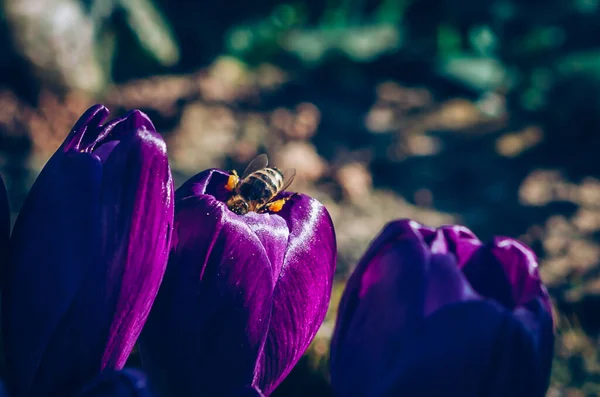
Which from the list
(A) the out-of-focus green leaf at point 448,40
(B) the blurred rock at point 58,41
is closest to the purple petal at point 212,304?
(B) the blurred rock at point 58,41

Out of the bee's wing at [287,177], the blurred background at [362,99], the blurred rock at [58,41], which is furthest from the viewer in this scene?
the blurred rock at [58,41]

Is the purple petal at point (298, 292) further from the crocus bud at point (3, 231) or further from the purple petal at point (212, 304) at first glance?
the crocus bud at point (3, 231)

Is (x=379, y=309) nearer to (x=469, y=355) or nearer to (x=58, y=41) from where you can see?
(x=469, y=355)

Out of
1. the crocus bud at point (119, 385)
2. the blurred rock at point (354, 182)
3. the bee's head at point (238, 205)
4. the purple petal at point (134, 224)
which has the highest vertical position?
the purple petal at point (134, 224)

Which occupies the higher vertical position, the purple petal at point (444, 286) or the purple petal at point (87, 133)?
the purple petal at point (87, 133)

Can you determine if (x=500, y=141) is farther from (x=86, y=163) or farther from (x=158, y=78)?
(x=86, y=163)

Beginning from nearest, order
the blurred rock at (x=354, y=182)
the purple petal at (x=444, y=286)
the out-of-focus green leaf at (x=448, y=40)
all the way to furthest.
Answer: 1. the purple petal at (x=444, y=286)
2. the blurred rock at (x=354, y=182)
3. the out-of-focus green leaf at (x=448, y=40)

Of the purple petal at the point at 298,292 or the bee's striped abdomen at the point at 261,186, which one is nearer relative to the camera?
the purple petal at the point at 298,292
